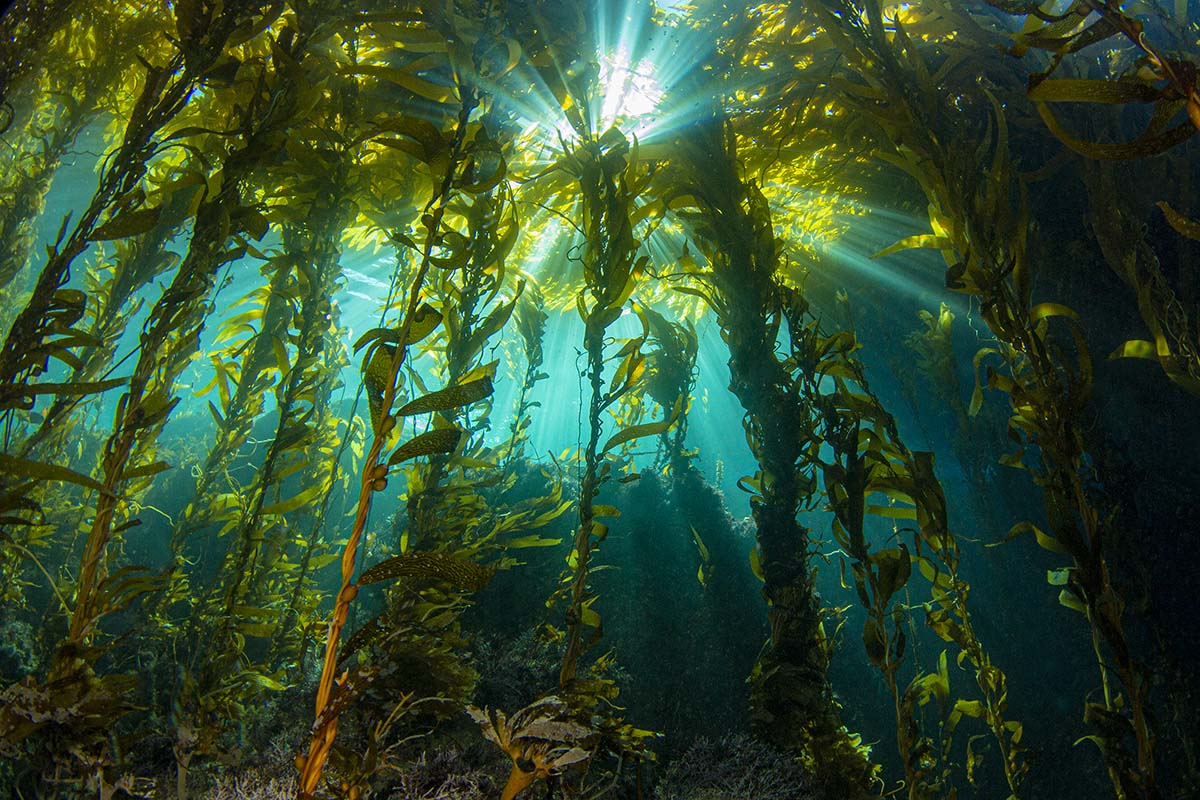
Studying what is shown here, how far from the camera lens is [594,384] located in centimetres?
228

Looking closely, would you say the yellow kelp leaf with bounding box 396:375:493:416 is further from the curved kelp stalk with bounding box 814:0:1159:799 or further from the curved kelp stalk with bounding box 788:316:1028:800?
the curved kelp stalk with bounding box 788:316:1028:800

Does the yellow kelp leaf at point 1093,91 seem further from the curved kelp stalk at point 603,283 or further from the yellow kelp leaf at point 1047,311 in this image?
the curved kelp stalk at point 603,283

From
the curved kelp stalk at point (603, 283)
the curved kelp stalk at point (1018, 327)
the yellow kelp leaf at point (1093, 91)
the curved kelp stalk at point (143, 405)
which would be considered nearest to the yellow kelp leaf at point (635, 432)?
the curved kelp stalk at point (603, 283)

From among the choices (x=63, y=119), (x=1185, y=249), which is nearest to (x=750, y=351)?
(x=1185, y=249)

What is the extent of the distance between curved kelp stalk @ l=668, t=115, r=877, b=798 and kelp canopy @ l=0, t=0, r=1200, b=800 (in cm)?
2

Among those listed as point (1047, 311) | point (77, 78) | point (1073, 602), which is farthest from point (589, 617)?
point (77, 78)

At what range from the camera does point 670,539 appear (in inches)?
242

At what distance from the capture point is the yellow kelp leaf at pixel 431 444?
1218 mm

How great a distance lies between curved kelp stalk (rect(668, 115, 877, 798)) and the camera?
7.93 ft

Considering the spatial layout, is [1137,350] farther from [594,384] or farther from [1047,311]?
[594,384]

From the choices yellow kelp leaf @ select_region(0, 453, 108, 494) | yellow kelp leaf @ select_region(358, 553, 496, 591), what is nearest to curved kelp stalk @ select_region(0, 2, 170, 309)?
yellow kelp leaf @ select_region(0, 453, 108, 494)

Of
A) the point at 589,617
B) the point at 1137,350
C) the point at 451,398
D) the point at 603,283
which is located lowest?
the point at 589,617

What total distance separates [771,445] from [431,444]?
2199 millimetres

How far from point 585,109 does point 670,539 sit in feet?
16.2
